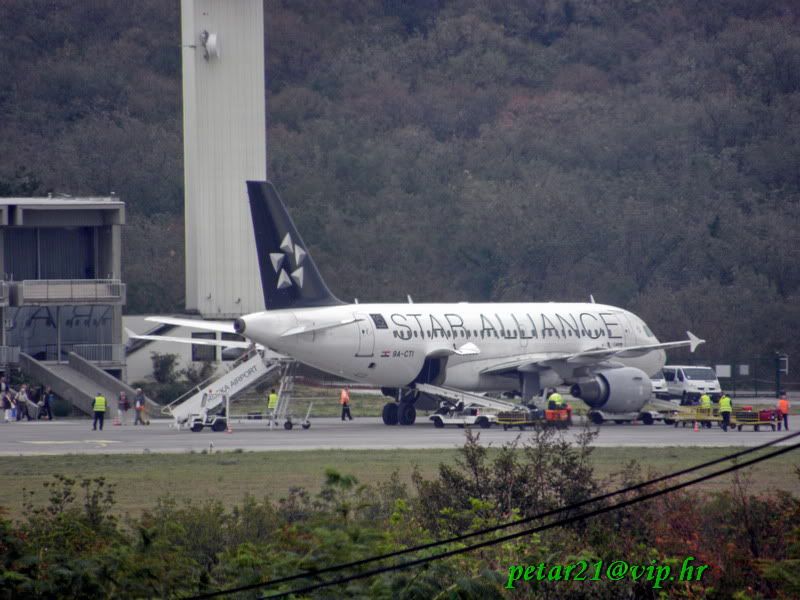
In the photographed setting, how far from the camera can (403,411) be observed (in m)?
42.2

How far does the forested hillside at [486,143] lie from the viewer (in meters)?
90.1

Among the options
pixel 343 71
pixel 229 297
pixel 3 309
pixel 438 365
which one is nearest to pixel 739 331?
pixel 229 297

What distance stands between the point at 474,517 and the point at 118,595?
4357mm

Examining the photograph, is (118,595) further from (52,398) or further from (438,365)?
(52,398)

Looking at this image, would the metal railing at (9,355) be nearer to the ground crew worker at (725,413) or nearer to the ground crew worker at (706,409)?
the ground crew worker at (706,409)

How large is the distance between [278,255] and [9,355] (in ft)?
63.4

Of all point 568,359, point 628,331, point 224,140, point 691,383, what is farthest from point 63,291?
point 691,383

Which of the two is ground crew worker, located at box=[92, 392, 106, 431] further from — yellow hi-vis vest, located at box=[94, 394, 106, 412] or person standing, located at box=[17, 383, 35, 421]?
person standing, located at box=[17, 383, 35, 421]

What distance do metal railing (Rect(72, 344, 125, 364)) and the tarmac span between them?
37.6 ft

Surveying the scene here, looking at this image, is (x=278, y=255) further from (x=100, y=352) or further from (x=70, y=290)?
(x=100, y=352)

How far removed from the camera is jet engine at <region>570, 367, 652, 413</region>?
4116 cm

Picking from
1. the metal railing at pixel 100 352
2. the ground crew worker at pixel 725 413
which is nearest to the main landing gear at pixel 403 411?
the ground crew worker at pixel 725 413

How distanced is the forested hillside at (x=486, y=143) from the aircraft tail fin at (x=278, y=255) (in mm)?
35552

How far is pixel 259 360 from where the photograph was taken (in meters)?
41.2
